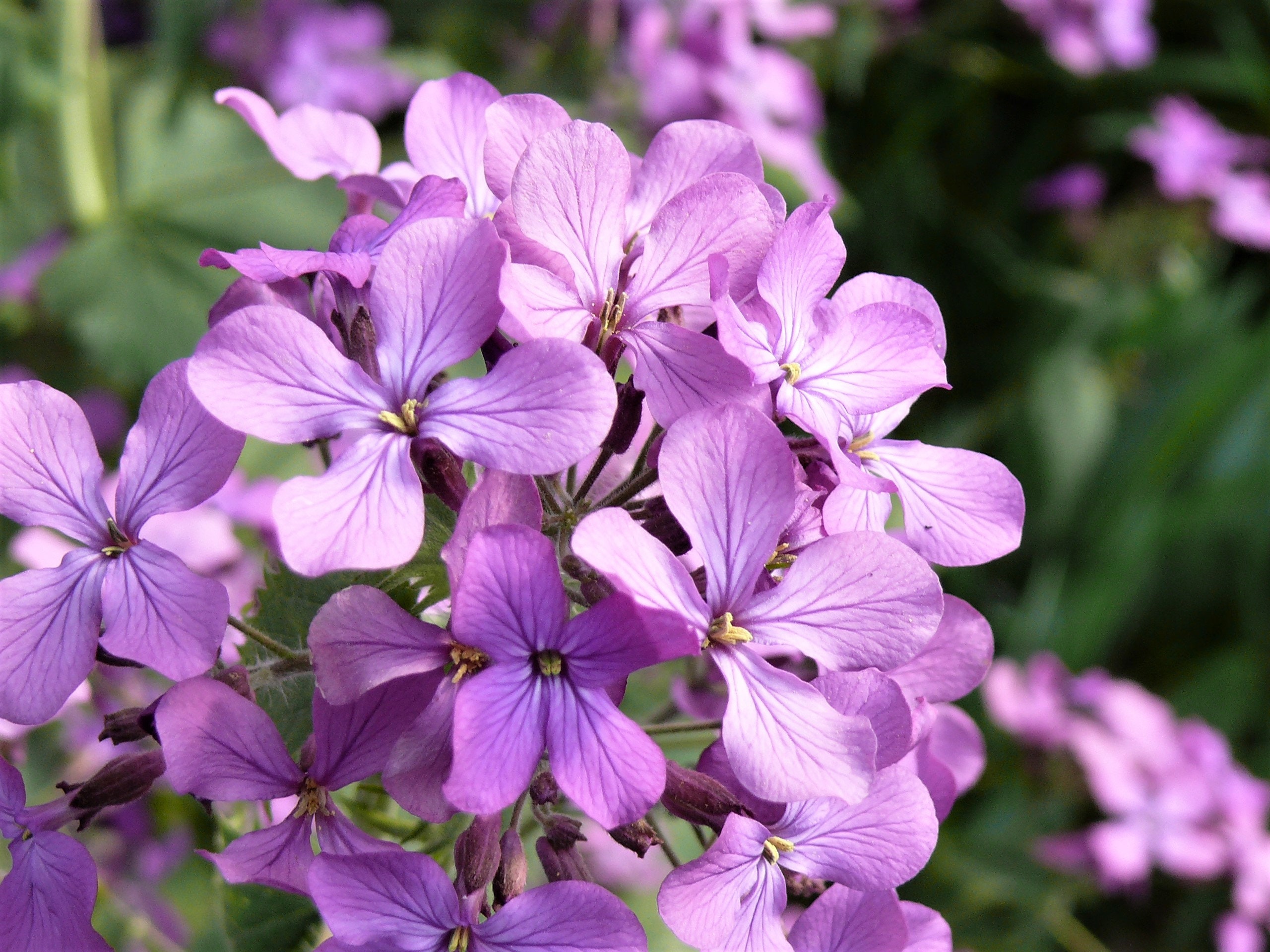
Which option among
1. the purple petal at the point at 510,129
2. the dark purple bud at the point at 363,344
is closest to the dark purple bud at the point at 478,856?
the dark purple bud at the point at 363,344

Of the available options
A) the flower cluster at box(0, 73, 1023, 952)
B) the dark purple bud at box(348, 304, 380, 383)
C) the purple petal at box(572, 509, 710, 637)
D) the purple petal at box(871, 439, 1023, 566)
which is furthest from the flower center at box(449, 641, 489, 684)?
the purple petal at box(871, 439, 1023, 566)

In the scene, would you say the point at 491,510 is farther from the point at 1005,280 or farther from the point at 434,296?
the point at 1005,280

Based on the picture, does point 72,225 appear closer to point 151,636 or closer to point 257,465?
point 257,465

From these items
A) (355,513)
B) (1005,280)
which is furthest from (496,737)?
(1005,280)

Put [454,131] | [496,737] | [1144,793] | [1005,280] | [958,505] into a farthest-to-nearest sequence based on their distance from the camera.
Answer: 1. [1005,280]
2. [1144,793]
3. [454,131]
4. [958,505]
5. [496,737]

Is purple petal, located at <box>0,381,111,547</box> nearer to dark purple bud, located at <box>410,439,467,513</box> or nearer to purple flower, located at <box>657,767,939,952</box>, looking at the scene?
dark purple bud, located at <box>410,439,467,513</box>

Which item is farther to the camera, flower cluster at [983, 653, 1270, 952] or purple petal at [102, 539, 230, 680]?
flower cluster at [983, 653, 1270, 952]

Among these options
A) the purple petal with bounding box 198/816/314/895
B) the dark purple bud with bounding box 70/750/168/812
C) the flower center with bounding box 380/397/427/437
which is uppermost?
the flower center with bounding box 380/397/427/437
